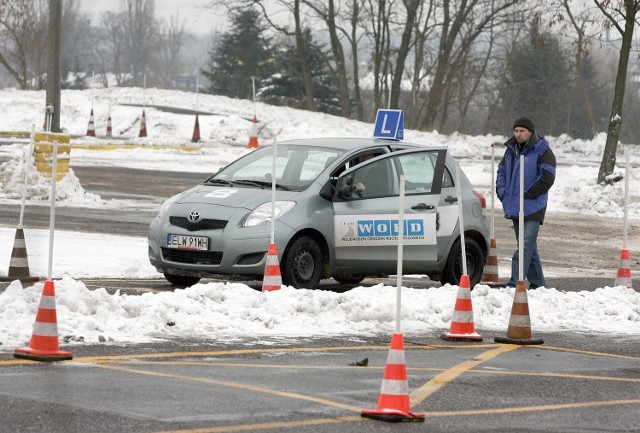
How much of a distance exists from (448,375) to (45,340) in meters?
2.60

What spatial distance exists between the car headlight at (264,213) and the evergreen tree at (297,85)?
159 ft

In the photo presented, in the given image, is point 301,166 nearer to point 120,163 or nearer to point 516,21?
point 120,163

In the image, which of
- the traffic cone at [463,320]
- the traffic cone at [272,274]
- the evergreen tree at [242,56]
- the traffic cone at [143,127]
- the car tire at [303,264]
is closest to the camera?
the traffic cone at [463,320]

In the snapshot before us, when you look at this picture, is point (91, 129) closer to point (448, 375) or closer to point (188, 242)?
point (188, 242)

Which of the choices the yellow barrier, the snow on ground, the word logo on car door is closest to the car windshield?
the word logo on car door

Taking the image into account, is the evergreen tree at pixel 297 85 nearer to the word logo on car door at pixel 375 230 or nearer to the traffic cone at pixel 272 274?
the word logo on car door at pixel 375 230

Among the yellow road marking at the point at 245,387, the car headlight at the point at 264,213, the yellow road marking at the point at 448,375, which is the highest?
the car headlight at the point at 264,213

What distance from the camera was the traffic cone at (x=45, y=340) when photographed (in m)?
8.78

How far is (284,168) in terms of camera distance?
1417 centimetres

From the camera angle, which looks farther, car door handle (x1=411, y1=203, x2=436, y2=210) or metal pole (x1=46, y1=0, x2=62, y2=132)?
metal pole (x1=46, y1=0, x2=62, y2=132)

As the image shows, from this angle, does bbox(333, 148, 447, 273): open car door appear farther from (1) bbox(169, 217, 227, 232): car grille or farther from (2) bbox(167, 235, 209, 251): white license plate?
(2) bbox(167, 235, 209, 251): white license plate

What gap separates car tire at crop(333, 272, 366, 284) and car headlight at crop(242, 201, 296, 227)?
939 millimetres

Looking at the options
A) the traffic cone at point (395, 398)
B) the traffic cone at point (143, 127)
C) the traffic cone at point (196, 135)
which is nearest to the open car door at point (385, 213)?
the traffic cone at point (395, 398)

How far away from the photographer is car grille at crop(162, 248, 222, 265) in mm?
13188
